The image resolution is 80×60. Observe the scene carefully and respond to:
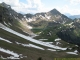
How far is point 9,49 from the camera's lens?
126312 millimetres

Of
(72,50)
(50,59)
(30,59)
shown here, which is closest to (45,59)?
(50,59)

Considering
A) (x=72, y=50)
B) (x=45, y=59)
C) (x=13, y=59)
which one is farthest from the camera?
(x=72, y=50)

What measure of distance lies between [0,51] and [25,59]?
1624cm

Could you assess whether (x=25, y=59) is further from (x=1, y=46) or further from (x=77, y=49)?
(x=77, y=49)

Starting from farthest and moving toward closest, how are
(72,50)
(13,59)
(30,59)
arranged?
(72,50)
(30,59)
(13,59)

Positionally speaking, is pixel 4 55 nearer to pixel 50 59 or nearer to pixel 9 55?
pixel 9 55

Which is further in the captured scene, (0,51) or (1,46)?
(1,46)

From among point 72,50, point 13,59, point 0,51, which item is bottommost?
point 13,59

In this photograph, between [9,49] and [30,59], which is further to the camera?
[9,49]

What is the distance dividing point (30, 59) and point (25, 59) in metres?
3.07

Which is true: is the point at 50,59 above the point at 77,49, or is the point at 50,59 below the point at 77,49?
below

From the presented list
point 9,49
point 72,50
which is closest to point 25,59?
point 9,49

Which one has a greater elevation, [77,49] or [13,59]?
[77,49]

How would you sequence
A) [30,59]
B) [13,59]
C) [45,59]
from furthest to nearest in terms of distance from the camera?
1. [45,59]
2. [30,59]
3. [13,59]
